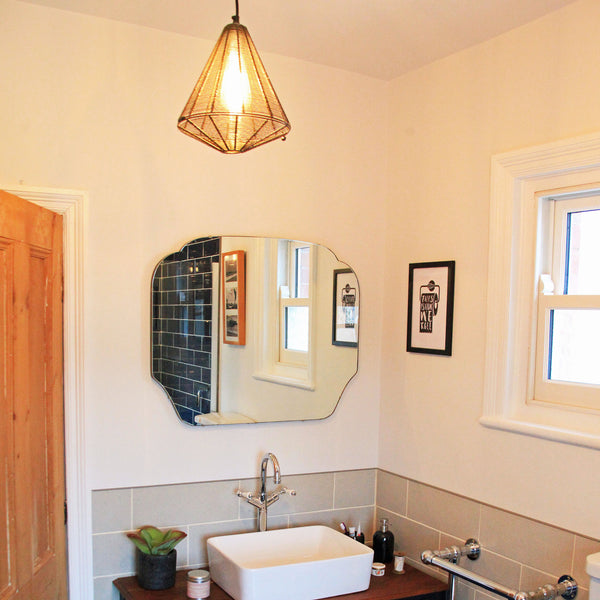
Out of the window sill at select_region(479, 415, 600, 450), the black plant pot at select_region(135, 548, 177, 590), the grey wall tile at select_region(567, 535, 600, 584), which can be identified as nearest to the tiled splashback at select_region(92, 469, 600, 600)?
the grey wall tile at select_region(567, 535, 600, 584)

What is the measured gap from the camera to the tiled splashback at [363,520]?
1.95 metres

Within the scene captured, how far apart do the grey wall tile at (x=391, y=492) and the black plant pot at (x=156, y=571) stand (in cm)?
88

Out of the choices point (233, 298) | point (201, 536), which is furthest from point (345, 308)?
point (201, 536)

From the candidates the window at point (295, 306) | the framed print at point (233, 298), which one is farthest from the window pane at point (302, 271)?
the framed print at point (233, 298)

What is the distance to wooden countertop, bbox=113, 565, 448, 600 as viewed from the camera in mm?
2047

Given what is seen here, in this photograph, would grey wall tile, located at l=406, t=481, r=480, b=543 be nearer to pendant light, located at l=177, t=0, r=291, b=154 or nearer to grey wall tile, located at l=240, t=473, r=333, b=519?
grey wall tile, located at l=240, t=473, r=333, b=519

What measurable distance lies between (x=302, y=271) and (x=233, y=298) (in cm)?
30

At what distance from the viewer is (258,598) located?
1953mm

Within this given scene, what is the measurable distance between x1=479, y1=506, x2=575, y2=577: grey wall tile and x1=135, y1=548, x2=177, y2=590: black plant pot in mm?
1044

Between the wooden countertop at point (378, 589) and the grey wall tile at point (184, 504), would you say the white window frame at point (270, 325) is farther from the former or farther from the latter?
the wooden countertop at point (378, 589)

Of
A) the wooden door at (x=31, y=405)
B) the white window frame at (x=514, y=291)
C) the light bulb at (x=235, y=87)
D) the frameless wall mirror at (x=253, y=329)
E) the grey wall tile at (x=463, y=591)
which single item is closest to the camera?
the light bulb at (x=235, y=87)

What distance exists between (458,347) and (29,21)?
1.80 meters

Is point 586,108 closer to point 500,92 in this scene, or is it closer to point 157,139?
point 500,92

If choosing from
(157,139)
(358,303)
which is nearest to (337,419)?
(358,303)
